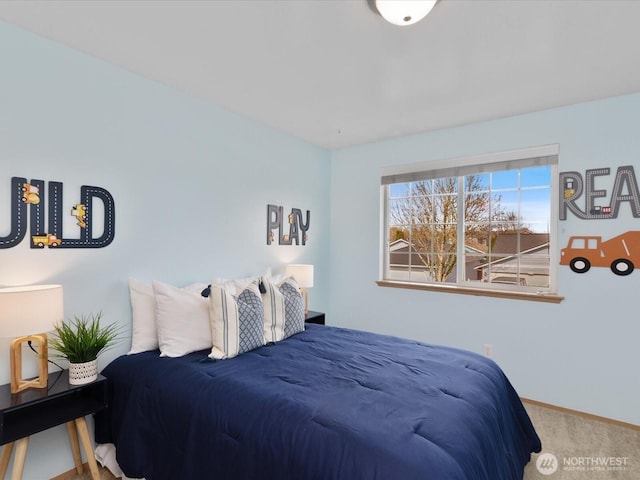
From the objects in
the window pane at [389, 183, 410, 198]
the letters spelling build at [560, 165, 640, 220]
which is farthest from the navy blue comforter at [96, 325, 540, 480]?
the window pane at [389, 183, 410, 198]

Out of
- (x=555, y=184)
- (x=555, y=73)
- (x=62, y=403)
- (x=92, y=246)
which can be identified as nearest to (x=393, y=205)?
(x=555, y=184)

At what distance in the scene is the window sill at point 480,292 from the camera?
2.85 meters

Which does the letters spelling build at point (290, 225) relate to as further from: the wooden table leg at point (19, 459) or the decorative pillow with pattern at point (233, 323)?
the wooden table leg at point (19, 459)

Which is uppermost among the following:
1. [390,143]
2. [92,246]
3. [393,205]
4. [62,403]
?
[390,143]

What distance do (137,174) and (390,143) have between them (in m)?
2.48

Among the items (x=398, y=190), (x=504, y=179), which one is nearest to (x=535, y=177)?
(x=504, y=179)

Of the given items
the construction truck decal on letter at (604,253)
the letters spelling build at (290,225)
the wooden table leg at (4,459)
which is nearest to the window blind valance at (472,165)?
the construction truck decal on letter at (604,253)

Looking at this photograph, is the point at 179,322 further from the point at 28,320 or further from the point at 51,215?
the point at 51,215

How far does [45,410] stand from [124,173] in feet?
4.58

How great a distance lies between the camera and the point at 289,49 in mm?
2006

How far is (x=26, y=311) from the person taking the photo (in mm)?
1583

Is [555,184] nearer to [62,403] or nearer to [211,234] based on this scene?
[211,234]

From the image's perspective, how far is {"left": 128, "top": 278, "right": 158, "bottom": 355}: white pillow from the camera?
221 cm

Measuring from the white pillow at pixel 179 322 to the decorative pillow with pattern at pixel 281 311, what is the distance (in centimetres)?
42
